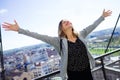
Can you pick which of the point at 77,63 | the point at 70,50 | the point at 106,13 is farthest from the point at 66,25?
the point at 106,13

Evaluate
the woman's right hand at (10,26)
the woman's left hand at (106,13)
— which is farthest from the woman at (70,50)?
the woman's left hand at (106,13)

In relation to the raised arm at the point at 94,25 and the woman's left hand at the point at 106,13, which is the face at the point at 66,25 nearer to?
the raised arm at the point at 94,25

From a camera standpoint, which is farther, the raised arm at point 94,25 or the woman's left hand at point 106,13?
the woman's left hand at point 106,13

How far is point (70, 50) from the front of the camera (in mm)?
1607

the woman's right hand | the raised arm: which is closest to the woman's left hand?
the raised arm

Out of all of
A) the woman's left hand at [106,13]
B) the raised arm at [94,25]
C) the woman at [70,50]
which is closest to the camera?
the woman at [70,50]

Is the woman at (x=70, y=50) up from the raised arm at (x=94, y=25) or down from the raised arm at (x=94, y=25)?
down

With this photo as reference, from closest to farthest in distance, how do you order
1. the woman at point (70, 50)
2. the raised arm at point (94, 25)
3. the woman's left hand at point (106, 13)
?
the woman at point (70, 50)
the raised arm at point (94, 25)
the woman's left hand at point (106, 13)

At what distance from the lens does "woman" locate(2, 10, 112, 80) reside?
1.58 m

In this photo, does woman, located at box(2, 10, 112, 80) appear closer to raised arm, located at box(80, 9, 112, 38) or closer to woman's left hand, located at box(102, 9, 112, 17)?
raised arm, located at box(80, 9, 112, 38)

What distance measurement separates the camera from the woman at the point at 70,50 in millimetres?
1584

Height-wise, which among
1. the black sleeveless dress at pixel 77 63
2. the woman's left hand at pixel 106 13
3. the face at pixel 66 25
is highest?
the woman's left hand at pixel 106 13

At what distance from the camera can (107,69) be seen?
265 cm

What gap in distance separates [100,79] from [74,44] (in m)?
1.29
